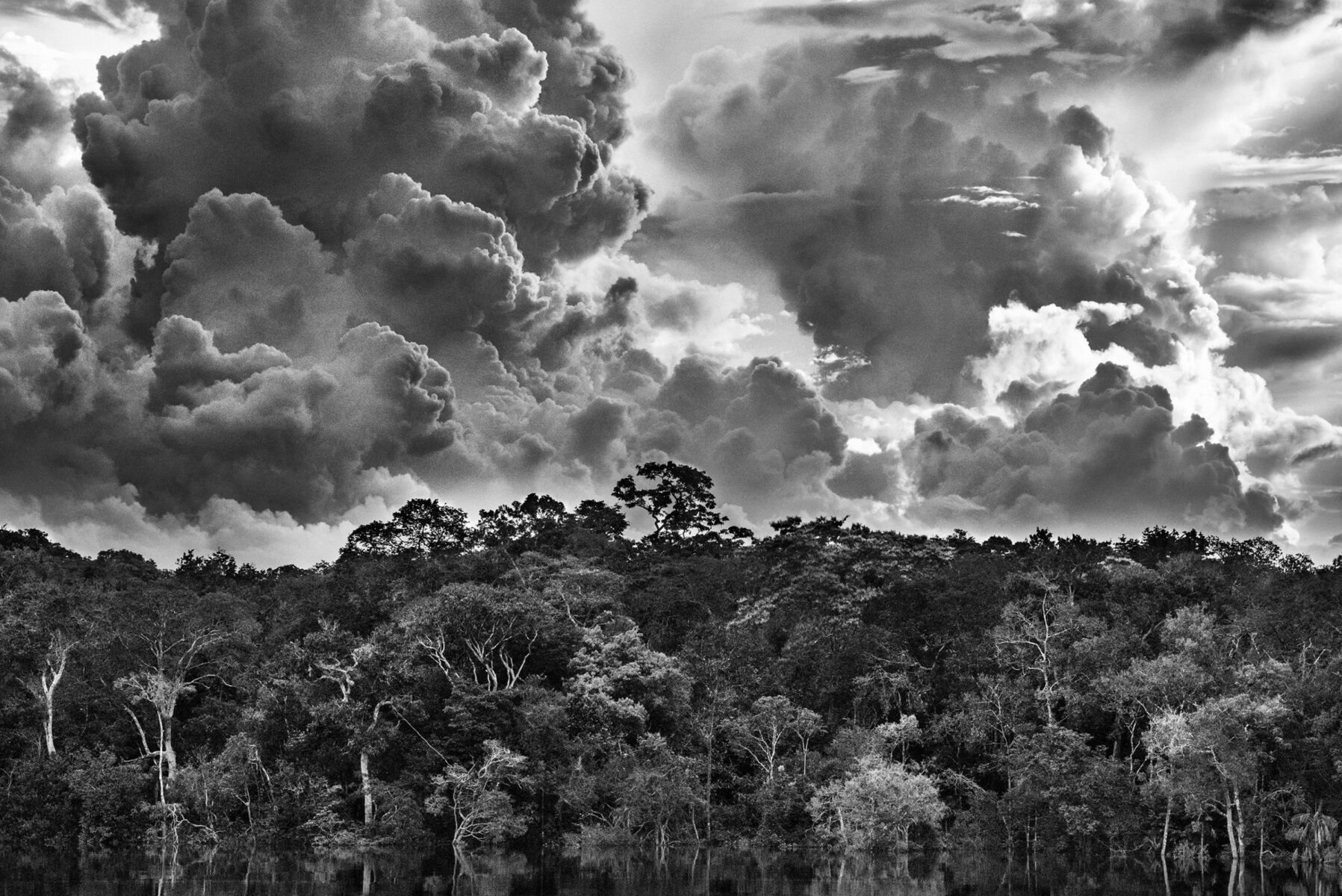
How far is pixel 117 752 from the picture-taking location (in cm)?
5366

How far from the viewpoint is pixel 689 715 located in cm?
5231

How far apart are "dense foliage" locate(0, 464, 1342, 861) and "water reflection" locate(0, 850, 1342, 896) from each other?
1.42 m

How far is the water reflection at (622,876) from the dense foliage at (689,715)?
1423mm

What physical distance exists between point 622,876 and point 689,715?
11.1m

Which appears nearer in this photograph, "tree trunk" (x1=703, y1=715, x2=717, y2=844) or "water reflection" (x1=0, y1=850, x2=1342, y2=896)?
"water reflection" (x1=0, y1=850, x2=1342, y2=896)

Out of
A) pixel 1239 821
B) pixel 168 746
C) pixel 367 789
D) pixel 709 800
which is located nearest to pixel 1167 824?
pixel 1239 821

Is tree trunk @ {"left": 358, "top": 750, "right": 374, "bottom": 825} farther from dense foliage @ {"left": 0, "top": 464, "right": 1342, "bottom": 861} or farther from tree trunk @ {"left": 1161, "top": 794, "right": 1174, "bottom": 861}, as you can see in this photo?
tree trunk @ {"left": 1161, "top": 794, "right": 1174, "bottom": 861}

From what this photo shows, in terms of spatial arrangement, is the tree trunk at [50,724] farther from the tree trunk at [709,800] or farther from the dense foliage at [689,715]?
the tree trunk at [709,800]

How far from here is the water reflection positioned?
37.1 m

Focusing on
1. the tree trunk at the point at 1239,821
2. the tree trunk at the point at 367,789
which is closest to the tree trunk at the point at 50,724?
the tree trunk at the point at 367,789

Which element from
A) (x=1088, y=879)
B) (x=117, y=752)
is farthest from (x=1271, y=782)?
(x=117, y=752)

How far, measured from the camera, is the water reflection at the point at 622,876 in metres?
37.1

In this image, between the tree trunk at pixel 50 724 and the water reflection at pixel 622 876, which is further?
the tree trunk at pixel 50 724

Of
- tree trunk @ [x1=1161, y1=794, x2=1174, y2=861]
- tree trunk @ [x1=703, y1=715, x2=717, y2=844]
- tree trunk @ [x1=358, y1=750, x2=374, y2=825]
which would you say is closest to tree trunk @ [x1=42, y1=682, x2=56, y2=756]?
tree trunk @ [x1=358, y1=750, x2=374, y2=825]
